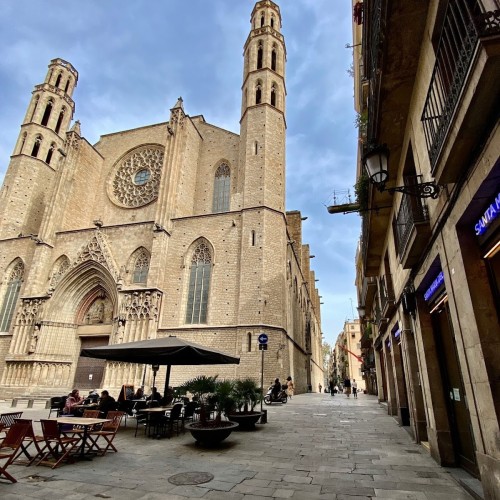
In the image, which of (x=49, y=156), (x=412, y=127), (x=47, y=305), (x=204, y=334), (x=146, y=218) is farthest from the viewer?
(x=49, y=156)

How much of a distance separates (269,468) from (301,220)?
29.0 m

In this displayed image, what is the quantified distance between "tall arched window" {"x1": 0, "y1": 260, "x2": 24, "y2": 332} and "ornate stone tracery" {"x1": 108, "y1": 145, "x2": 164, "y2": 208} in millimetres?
8629

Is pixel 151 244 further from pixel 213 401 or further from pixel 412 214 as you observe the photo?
pixel 412 214

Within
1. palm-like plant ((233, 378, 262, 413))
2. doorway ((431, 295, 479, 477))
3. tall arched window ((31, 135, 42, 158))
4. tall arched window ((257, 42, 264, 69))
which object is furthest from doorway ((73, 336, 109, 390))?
tall arched window ((257, 42, 264, 69))

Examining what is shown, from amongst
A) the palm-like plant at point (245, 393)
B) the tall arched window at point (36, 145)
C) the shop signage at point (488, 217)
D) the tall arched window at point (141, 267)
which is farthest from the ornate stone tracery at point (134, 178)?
the shop signage at point (488, 217)

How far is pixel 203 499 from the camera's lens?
3.91 metres

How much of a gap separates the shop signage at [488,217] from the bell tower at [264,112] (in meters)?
17.0

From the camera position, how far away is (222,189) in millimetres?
25250

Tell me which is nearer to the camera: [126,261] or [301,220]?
[126,261]

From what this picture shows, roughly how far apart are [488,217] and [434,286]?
7.81 ft

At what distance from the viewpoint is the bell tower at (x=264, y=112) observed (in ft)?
70.6

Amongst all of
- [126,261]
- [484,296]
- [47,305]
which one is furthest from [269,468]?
[47,305]

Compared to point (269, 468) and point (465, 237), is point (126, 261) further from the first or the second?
point (465, 237)

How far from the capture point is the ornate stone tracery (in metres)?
26.2
